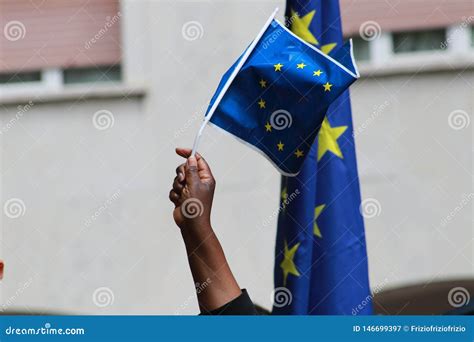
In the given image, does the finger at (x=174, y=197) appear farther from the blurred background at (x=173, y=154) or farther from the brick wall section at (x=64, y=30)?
the brick wall section at (x=64, y=30)

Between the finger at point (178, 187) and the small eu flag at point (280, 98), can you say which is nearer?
the finger at point (178, 187)

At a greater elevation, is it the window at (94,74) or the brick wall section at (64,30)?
the brick wall section at (64,30)

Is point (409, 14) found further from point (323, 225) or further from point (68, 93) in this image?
point (323, 225)

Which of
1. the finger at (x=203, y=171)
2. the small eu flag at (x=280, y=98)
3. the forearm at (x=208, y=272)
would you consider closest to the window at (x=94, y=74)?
the small eu flag at (x=280, y=98)

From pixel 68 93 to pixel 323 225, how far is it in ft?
17.6

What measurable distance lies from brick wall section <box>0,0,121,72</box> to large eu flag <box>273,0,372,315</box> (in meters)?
4.91

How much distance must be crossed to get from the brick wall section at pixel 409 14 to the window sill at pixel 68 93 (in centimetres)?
189

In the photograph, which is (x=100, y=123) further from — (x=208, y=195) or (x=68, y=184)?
(x=208, y=195)

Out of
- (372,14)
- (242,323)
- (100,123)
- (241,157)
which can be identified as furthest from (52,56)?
(242,323)

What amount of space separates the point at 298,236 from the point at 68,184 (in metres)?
5.14

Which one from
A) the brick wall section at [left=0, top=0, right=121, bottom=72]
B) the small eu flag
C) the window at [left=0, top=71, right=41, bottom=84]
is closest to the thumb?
the small eu flag

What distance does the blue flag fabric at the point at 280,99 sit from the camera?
3236 mm

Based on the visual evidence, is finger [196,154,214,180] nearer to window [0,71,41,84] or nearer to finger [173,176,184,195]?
finger [173,176,184,195]

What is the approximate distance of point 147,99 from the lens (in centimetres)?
946
